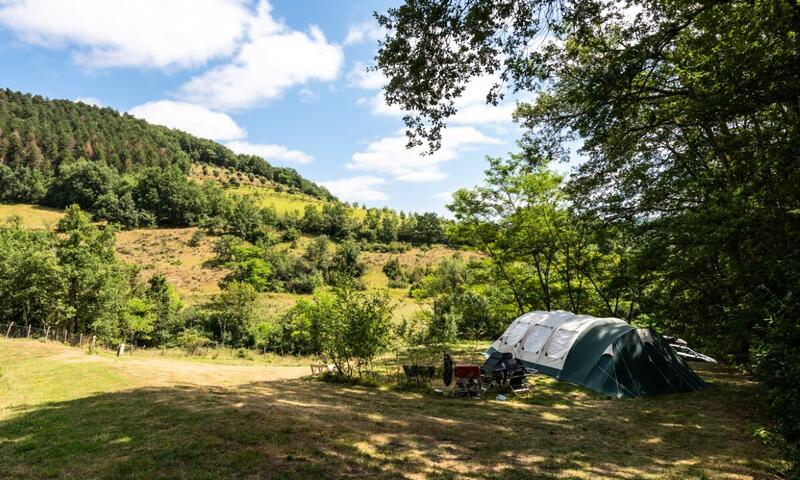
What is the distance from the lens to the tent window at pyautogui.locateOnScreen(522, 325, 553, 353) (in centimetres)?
1605

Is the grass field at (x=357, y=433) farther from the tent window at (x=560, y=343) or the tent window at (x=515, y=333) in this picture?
the tent window at (x=515, y=333)

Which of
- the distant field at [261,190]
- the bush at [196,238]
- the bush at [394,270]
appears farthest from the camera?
the distant field at [261,190]

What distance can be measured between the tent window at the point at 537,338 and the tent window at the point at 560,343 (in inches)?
15.0

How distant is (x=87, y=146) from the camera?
116 meters

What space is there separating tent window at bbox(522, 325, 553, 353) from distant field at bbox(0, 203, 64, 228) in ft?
297

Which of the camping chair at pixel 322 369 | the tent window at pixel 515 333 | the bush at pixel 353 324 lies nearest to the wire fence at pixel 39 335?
the camping chair at pixel 322 369

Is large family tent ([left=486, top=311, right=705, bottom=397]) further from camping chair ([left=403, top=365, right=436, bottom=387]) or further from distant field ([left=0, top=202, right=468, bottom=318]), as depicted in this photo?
distant field ([left=0, top=202, right=468, bottom=318])

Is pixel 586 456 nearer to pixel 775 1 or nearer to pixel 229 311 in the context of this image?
pixel 775 1

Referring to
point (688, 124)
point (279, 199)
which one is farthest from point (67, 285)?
point (279, 199)

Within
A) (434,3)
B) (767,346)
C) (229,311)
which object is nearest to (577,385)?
(767,346)

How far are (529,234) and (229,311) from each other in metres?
35.4

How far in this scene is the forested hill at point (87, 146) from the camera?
327 feet

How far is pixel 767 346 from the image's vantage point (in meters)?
6.24

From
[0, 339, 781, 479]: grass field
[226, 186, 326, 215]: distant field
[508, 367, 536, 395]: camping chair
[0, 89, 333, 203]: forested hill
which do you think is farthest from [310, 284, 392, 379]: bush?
[0, 89, 333, 203]: forested hill
